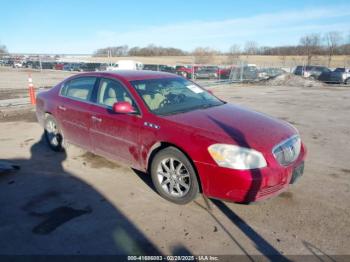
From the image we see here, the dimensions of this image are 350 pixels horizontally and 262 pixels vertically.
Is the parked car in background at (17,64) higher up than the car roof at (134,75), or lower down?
higher up

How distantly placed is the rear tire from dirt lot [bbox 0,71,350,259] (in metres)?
0.47

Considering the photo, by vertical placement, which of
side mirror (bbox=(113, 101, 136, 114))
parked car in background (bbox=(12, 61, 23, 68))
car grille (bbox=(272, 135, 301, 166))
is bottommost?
car grille (bbox=(272, 135, 301, 166))

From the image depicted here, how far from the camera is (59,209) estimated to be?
3881mm

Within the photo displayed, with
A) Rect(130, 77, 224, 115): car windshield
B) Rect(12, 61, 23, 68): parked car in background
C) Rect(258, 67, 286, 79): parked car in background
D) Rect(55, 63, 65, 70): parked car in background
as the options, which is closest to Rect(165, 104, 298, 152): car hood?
Rect(130, 77, 224, 115): car windshield

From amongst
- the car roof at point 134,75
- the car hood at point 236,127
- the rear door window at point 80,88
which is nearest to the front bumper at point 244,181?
the car hood at point 236,127

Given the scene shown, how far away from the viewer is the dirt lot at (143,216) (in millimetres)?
3152

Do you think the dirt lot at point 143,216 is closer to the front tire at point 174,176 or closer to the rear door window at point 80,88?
the front tire at point 174,176

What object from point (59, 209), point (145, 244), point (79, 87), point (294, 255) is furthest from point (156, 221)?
point (79, 87)

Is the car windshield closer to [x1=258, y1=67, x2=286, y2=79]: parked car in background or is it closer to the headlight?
the headlight

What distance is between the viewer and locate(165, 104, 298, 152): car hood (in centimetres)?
362

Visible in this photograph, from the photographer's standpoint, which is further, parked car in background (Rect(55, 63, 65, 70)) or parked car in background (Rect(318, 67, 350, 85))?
parked car in background (Rect(55, 63, 65, 70))

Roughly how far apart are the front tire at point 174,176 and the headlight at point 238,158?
421mm

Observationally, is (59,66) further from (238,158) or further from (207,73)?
(238,158)

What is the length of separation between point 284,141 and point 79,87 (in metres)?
3.45
